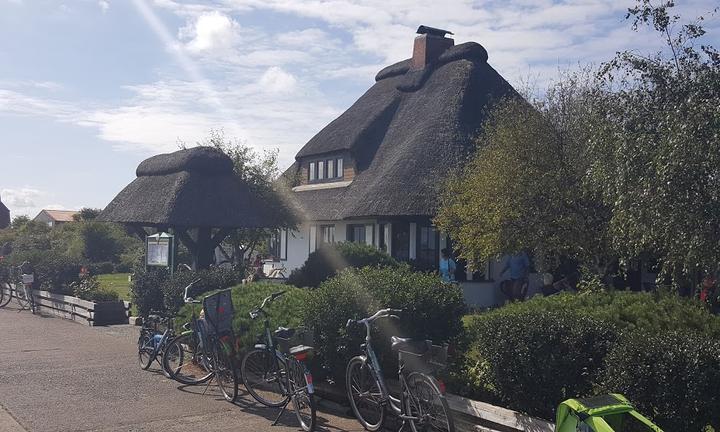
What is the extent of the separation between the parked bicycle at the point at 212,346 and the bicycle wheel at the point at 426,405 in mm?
2703

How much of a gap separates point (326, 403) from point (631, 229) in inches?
158

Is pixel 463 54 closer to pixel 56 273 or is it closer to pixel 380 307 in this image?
pixel 56 273

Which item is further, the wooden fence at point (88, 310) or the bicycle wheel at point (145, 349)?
the wooden fence at point (88, 310)

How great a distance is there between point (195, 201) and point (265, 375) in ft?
29.7

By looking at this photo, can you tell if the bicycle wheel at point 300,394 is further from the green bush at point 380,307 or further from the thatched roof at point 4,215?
the thatched roof at point 4,215

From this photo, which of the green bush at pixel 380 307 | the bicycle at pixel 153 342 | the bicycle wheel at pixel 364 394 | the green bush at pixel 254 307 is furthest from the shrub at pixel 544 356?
the bicycle at pixel 153 342

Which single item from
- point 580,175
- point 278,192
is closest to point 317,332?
point 580,175

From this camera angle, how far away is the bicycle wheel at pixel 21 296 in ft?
64.3

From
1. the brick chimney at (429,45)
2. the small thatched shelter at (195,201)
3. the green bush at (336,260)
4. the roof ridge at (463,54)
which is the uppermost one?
the brick chimney at (429,45)

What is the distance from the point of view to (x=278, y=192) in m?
25.7

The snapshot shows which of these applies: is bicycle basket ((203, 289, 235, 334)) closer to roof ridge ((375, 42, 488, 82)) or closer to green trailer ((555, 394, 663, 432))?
green trailer ((555, 394, 663, 432))

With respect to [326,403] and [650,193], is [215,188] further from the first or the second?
[650,193]

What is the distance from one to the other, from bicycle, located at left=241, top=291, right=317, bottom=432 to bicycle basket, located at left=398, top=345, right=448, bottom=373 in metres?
1.04

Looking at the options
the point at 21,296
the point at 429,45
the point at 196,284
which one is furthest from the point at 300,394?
the point at 429,45
